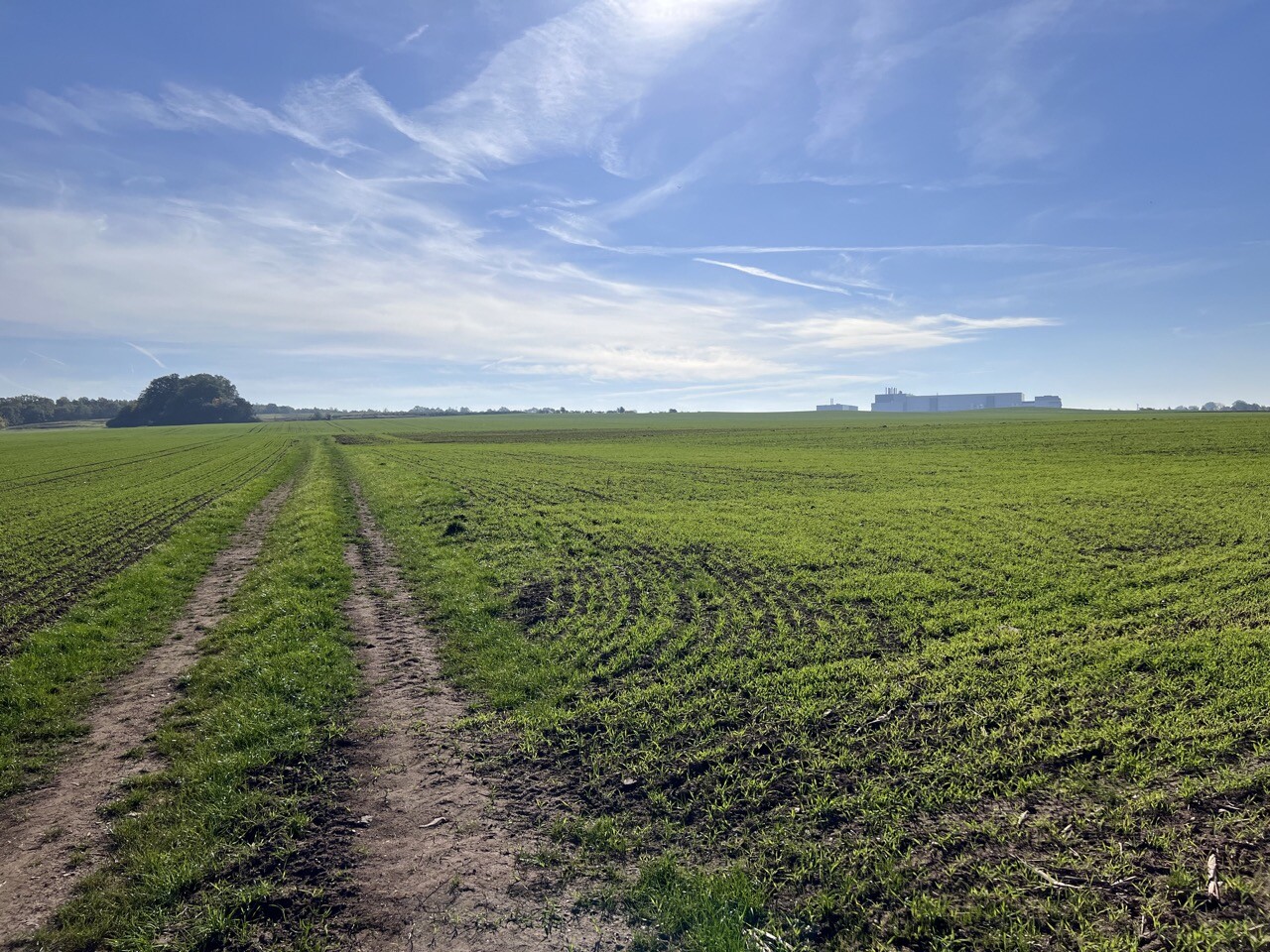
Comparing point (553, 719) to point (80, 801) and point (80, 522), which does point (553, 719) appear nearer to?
point (80, 801)

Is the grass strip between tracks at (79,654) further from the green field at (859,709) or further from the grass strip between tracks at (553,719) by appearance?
the grass strip between tracks at (553,719)

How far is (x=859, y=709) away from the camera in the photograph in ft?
26.7

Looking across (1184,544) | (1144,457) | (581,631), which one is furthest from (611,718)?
(1144,457)

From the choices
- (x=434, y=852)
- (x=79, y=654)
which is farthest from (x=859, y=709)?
(x=79, y=654)

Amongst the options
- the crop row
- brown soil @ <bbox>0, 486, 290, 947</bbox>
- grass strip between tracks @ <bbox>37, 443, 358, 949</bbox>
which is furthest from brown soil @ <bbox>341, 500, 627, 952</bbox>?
the crop row

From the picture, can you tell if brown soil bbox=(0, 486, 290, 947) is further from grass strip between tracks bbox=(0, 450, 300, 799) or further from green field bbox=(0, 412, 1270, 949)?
green field bbox=(0, 412, 1270, 949)

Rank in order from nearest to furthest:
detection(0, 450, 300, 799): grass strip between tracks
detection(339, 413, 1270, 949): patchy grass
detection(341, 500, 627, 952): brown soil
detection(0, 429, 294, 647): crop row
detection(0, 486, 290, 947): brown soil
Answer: detection(341, 500, 627, 952): brown soil, detection(339, 413, 1270, 949): patchy grass, detection(0, 486, 290, 947): brown soil, detection(0, 450, 300, 799): grass strip between tracks, detection(0, 429, 294, 647): crop row

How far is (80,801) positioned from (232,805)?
175cm

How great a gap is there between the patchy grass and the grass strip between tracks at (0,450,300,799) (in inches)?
201

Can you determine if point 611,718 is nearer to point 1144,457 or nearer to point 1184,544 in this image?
point 1184,544

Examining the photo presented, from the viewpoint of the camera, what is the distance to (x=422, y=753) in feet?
24.6

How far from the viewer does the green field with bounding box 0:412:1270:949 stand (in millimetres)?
5086

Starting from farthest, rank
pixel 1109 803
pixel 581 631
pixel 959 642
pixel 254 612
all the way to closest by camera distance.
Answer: pixel 254 612 < pixel 581 631 < pixel 959 642 < pixel 1109 803

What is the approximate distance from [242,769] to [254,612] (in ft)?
20.7
